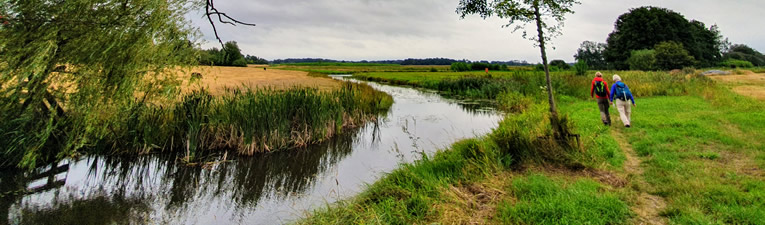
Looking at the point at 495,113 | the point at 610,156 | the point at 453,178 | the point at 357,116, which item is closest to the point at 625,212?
the point at 453,178

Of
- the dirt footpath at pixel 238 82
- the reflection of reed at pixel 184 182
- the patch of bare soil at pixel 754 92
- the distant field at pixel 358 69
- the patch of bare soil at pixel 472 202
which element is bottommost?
the reflection of reed at pixel 184 182

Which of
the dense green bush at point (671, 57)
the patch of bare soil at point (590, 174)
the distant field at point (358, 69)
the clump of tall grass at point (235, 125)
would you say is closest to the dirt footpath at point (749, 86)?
the patch of bare soil at point (590, 174)

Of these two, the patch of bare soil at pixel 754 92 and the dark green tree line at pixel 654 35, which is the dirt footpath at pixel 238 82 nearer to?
the patch of bare soil at pixel 754 92

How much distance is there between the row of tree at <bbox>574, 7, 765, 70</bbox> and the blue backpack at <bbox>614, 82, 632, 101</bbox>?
137 ft

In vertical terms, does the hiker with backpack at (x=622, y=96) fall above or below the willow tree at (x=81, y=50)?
below

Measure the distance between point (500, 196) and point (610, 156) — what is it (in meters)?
3.00

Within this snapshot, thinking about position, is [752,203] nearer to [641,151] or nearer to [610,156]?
[610,156]

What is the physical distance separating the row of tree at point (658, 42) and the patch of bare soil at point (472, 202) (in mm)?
48233

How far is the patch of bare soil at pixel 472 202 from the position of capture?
13.3 ft

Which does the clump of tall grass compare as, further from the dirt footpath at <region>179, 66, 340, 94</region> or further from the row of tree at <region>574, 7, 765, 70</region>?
the row of tree at <region>574, 7, 765, 70</region>

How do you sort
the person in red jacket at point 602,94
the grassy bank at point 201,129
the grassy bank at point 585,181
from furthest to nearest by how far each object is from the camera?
the person in red jacket at point 602,94 < the grassy bank at point 201,129 < the grassy bank at point 585,181

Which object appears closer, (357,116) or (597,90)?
(597,90)

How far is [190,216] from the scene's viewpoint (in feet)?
17.7

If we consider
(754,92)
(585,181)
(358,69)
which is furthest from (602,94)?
(358,69)
